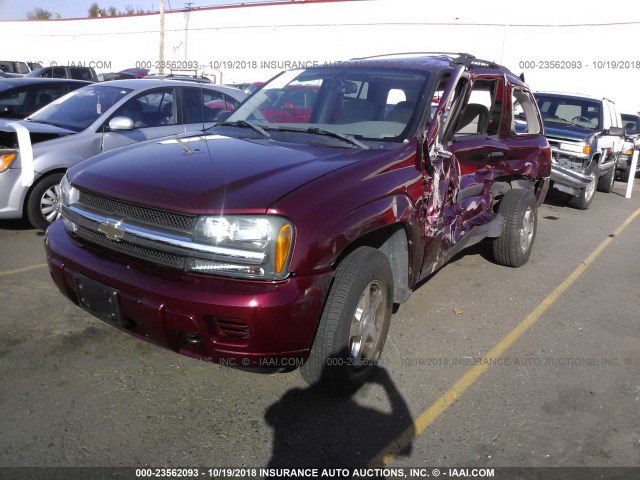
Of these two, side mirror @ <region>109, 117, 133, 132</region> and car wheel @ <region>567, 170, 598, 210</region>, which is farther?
car wheel @ <region>567, 170, 598, 210</region>

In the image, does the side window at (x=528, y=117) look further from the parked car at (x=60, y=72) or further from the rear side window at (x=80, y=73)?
the rear side window at (x=80, y=73)

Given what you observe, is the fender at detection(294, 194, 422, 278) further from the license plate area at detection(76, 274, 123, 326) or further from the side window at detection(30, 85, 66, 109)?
the side window at detection(30, 85, 66, 109)

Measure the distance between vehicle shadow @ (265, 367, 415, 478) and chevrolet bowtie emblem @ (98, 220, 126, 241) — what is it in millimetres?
1231

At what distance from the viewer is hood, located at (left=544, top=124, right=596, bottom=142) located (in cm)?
943

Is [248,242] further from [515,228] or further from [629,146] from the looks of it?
[629,146]

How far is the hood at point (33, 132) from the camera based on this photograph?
575cm

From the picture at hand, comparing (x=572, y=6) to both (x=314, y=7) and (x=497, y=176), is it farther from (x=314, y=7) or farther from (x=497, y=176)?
(x=497, y=176)

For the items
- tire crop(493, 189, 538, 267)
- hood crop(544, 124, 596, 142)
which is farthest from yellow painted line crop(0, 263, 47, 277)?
hood crop(544, 124, 596, 142)

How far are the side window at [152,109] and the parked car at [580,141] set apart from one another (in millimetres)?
5740

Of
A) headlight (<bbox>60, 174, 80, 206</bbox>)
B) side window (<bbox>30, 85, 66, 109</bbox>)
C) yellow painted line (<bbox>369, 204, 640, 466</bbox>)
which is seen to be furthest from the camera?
side window (<bbox>30, 85, 66, 109</bbox>)

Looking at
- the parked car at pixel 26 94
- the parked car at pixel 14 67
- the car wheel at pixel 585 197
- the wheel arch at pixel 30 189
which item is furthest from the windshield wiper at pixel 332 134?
the parked car at pixel 14 67

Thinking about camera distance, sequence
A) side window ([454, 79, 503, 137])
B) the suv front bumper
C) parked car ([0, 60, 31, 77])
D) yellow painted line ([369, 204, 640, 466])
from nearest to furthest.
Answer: the suv front bumper < yellow painted line ([369, 204, 640, 466]) < side window ([454, 79, 503, 137]) < parked car ([0, 60, 31, 77])

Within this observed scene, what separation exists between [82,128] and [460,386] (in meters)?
5.03

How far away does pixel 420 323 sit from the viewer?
14.3 ft
